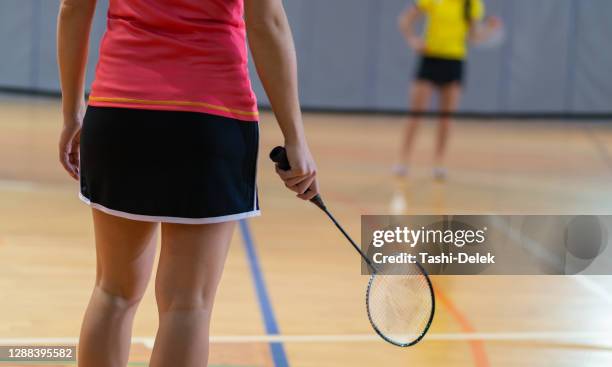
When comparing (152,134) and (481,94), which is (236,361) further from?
(481,94)

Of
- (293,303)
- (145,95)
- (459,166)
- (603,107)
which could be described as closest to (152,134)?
(145,95)

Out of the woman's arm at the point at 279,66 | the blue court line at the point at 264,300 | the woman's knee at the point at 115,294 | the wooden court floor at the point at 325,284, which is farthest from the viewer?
the wooden court floor at the point at 325,284

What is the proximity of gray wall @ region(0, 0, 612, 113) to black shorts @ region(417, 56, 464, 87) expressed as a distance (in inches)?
244

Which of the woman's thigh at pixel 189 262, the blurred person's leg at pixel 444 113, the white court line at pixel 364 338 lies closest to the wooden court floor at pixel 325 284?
the white court line at pixel 364 338

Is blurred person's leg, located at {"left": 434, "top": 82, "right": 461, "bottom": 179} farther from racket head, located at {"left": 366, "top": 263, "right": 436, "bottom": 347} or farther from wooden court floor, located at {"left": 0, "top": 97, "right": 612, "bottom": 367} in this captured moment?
racket head, located at {"left": 366, "top": 263, "right": 436, "bottom": 347}

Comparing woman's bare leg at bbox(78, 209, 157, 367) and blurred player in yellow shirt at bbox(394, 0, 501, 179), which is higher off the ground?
woman's bare leg at bbox(78, 209, 157, 367)

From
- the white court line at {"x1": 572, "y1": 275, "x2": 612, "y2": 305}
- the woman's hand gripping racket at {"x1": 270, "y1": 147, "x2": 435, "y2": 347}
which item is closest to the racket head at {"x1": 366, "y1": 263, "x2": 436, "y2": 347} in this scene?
the woman's hand gripping racket at {"x1": 270, "y1": 147, "x2": 435, "y2": 347}

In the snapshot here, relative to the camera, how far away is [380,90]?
14.2 meters

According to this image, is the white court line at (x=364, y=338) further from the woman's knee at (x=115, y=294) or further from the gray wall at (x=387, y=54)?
the gray wall at (x=387, y=54)

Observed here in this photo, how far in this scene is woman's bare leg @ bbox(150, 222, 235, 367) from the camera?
1983 millimetres

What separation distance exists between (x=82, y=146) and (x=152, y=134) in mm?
183

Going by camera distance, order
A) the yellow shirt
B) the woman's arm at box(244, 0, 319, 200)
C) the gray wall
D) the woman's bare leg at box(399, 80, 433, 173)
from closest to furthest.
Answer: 1. the woman's arm at box(244, 0, 319, 200)
2. the woman's bare leg at box(399, 80, 433, 173)
3. the yellow shirt
4. the gray wall

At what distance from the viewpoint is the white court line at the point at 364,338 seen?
341 cm

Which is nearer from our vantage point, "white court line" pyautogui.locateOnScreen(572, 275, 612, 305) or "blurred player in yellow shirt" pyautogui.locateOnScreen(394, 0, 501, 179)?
"white court line" pyautogui.locateOnScreen(572, 275, 612, 305)
